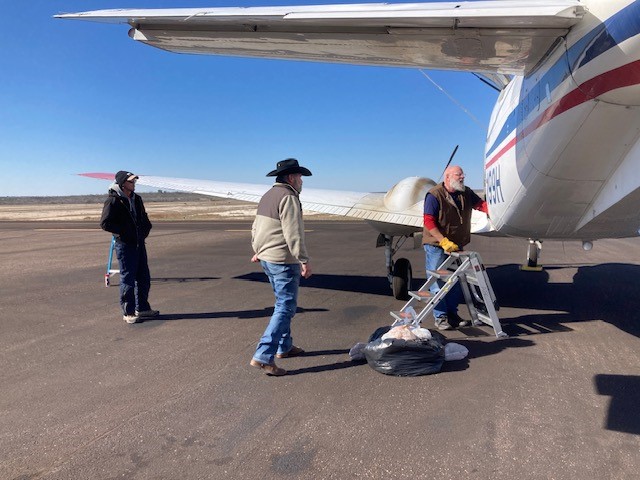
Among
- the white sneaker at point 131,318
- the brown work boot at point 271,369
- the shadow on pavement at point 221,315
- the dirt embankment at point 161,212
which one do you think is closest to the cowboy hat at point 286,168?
the brown work boot at point 271,369

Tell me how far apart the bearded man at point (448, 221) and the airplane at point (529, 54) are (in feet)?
1.92

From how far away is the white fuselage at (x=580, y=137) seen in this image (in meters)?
3.13

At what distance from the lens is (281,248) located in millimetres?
4145

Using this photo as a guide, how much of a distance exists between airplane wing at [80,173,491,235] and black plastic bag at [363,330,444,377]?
9.59 feet

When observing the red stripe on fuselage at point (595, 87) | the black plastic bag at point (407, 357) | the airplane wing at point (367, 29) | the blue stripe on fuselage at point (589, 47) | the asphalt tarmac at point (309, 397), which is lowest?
the asphalt tarmac at point (309, 397)

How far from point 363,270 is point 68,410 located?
7455 mm

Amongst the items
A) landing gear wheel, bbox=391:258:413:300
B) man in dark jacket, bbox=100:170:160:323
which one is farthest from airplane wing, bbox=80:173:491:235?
man in dark jacket, bbox=100:170:160:323

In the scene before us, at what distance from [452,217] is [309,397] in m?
2.88

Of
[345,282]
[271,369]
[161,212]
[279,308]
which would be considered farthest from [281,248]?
[161,212]

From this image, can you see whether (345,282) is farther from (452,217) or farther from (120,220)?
(120,220)

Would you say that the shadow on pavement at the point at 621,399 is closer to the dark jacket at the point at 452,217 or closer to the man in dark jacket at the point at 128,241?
the dark jacket at the point at 452,217

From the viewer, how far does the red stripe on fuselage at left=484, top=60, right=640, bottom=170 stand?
3119mm

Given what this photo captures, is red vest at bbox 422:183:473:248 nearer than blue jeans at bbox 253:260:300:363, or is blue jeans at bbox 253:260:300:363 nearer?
blue jeans at bbox 253:260:300:363

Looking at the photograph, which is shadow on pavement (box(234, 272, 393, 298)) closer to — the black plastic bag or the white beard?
the white beard
